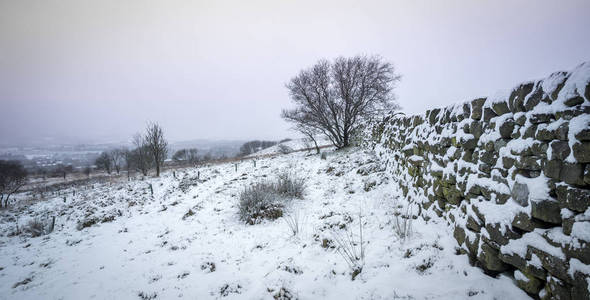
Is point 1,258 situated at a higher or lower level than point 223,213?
lower

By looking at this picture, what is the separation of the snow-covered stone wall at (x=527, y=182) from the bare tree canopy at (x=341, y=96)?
1225cm

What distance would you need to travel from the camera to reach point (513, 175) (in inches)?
84.4

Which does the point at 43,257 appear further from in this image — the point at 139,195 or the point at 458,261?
the point at 458,261

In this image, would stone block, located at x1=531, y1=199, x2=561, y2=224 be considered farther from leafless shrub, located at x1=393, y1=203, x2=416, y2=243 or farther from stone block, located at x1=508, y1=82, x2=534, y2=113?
leafless shrub, located at x1=393, y1=203, x2=416, y2=243

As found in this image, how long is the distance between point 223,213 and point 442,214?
6278 mm

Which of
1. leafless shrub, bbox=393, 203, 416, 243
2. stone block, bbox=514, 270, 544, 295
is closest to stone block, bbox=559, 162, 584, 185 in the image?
stone block, bbox=514, 270, 544, 295

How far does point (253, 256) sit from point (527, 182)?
14.5 ft

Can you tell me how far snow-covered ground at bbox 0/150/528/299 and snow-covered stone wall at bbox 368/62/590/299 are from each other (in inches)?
15.6

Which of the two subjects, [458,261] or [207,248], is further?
[207,248]

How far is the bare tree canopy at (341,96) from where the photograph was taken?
14.9 m

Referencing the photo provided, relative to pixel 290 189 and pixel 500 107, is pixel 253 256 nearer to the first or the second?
pixel 290 189

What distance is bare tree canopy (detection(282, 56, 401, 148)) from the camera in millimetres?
14938

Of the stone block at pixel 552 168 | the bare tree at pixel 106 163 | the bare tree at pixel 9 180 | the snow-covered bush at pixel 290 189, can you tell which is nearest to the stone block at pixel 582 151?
the stone block at pixel 552 168

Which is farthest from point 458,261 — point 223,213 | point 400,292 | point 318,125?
point 318,125
